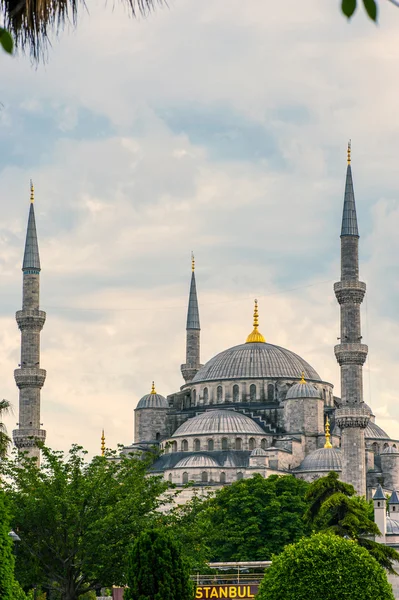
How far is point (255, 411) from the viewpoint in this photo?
85.2 metres

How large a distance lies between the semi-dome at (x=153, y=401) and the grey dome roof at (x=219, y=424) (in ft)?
17.3

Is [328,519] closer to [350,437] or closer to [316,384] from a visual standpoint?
[350,437]

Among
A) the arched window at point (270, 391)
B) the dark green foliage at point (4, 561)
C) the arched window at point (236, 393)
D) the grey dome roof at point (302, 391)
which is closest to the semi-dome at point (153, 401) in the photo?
the arched window at point (236, 393)

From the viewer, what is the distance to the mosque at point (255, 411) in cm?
6944

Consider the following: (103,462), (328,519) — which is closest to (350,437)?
(328,519)

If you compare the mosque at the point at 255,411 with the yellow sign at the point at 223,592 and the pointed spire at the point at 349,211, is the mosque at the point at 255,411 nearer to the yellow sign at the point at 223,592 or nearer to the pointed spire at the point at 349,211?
the pointed spire at the point at 349,211

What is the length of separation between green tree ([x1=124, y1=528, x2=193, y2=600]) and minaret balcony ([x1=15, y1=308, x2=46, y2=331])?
169ft

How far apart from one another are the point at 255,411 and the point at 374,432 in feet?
28.7

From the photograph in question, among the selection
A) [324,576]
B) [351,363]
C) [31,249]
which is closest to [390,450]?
[351,363]

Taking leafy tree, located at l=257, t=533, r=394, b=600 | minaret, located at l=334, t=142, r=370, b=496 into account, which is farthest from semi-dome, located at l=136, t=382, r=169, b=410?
leafy tree, located at l=257, t=533, r=394, b=600

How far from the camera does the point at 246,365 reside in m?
88.1

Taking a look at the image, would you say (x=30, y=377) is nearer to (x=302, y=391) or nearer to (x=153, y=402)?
(x=153, y=402)

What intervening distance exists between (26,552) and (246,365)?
5606 cm

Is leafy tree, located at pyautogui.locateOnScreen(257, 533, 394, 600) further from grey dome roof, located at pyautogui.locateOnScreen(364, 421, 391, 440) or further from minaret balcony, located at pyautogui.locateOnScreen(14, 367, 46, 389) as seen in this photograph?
grey dome roof, located at pyautogui.locateOnScreen(364, 421, 391, 440)
